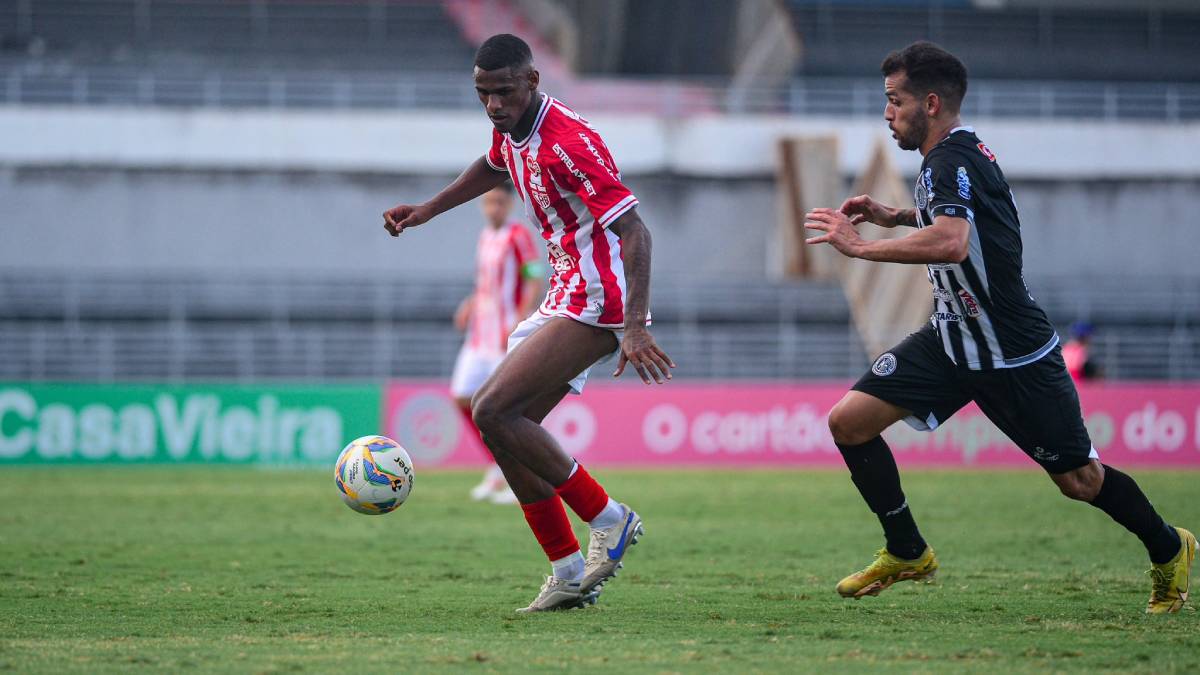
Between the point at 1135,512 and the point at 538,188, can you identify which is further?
the point at 538,188

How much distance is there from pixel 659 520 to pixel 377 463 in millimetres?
4643

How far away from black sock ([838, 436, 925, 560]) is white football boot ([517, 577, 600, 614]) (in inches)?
54.2

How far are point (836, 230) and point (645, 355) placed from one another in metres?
0.93

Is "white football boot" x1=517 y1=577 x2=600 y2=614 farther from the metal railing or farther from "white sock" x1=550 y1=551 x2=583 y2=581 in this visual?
the metal railing

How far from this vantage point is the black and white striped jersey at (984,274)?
605 centimetres

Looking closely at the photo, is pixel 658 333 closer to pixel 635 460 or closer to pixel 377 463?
pixel 635 460

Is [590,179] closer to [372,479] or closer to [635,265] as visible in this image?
[635,265]

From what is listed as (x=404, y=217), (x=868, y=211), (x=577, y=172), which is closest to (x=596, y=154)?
(x=577, y=172)

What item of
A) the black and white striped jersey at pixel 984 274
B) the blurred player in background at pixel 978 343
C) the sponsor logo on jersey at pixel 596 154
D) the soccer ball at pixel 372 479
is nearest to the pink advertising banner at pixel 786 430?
the soccer ball at pixel 372 479

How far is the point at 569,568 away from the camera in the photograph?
6.44m

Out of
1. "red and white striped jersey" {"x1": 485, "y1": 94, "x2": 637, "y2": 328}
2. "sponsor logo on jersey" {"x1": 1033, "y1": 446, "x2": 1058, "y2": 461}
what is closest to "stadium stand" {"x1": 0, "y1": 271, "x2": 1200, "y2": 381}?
"red and white striped jersey" {"x1": 485, "y1": 94, "x2": 637, "y2": 328}

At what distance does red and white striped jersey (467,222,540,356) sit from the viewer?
12688 millimetres

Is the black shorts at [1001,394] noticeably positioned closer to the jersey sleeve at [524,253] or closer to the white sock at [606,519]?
the white sock at [606,519]

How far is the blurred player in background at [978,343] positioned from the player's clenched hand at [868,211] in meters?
0.31
